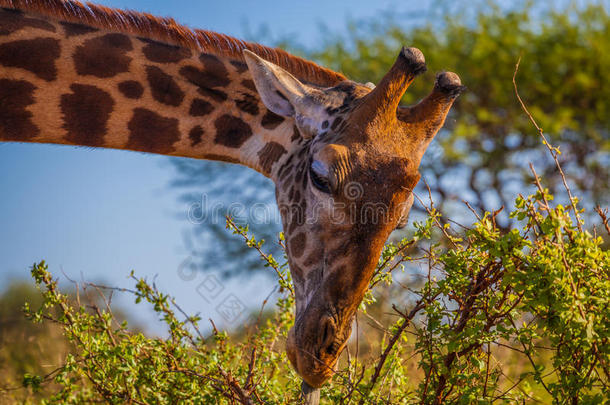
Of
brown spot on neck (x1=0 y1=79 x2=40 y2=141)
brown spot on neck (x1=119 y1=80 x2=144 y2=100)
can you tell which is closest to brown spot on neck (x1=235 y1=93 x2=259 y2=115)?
brown spot on neck (x1=119 y1=80 x2=144 y2=100)

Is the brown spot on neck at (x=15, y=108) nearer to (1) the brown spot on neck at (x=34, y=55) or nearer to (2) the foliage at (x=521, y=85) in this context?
(1) the brown spot on neck at (x=34, y=55)

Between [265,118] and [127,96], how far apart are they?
1029 millimetres

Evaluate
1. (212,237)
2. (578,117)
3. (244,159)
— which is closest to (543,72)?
(578,117)

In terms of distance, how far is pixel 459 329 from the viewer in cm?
314

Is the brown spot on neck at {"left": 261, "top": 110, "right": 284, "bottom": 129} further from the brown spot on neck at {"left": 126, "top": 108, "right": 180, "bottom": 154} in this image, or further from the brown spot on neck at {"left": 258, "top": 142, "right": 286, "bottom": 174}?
the brown spot on neck at {"left": 126, "top": 108, "right": 180, "bottom": 154}

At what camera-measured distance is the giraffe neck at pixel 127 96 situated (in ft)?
12.6

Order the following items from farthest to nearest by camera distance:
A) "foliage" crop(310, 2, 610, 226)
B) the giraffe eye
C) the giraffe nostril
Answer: "foliage" crop(310, 2, 610, 226)
the giraffe eye
the giraffe nostril

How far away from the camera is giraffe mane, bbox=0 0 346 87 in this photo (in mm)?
4051

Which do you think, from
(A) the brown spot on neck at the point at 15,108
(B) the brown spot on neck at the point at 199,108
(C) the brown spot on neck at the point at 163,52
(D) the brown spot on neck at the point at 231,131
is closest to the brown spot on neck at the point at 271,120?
(D) the brown spot on neck at the point at 231,131

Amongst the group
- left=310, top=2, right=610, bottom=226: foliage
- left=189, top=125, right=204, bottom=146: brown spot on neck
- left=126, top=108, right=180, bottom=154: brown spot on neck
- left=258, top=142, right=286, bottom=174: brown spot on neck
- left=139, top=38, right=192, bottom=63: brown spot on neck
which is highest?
left=310, top=2, right=610, bottom=226: foliage

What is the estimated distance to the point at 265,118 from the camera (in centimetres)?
431

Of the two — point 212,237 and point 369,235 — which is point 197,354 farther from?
point 212,237

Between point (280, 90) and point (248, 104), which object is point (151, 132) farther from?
point (280, 90)

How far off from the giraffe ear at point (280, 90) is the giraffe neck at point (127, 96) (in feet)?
0.71
